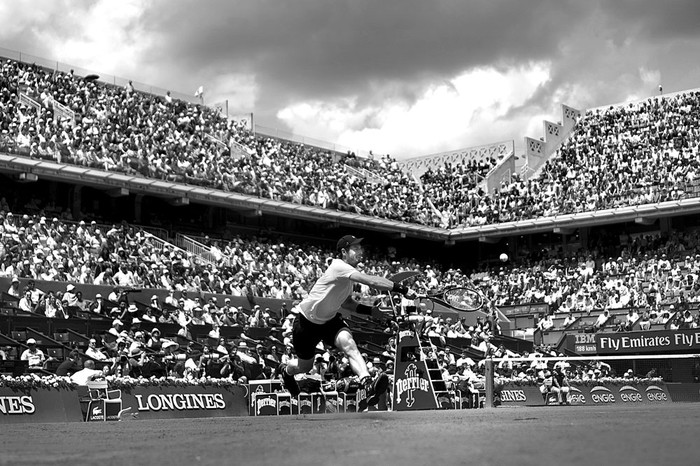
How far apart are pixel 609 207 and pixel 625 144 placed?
5107mm

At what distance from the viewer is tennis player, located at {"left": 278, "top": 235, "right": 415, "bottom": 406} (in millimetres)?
11282

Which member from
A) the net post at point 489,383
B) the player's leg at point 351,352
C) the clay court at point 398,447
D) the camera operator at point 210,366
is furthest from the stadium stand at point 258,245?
the clay court at point 398,447

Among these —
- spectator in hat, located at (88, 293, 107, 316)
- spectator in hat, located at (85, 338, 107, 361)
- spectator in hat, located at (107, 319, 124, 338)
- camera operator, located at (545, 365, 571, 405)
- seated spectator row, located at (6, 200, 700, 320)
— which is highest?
seated spectator row, located at (6, 200, 700, 320)

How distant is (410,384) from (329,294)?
8.31 feet

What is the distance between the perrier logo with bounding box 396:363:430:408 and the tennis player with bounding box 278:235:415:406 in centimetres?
163

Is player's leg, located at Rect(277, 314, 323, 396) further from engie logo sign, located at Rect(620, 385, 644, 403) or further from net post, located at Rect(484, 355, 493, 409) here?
engie logo sign, located at Rect(620, 385, 644, 403)

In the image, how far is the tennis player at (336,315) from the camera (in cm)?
1128

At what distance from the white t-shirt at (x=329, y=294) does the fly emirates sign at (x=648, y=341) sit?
29.3 meters

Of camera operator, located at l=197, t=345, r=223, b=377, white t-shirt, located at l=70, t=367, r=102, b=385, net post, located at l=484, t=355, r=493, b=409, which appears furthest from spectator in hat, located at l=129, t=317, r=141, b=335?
net post, located at l=484, t=355, r=493, b=409

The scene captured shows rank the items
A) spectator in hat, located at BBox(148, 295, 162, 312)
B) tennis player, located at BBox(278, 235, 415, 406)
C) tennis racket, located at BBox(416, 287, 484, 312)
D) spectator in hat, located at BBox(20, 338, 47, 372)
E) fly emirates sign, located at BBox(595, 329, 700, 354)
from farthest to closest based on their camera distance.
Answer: fly emirates sign, located at BBox(595, 329, 700, 354), spectator in hat, located at BBox(148, 295, 162, 312), spectator in hat, located at BBox(20, 338, 47, 372), tennis racket, located at BBox(416, 287, 484, 312), tennis player, located at BBox(278, 235, 415, 406)

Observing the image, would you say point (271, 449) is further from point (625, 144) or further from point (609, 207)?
point (625, 144)

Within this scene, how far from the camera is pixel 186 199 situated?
40125mm

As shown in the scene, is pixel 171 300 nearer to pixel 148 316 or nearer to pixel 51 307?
pixel 148 316

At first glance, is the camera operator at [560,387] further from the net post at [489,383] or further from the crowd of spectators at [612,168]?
the crowd of spectators at [612,168]
